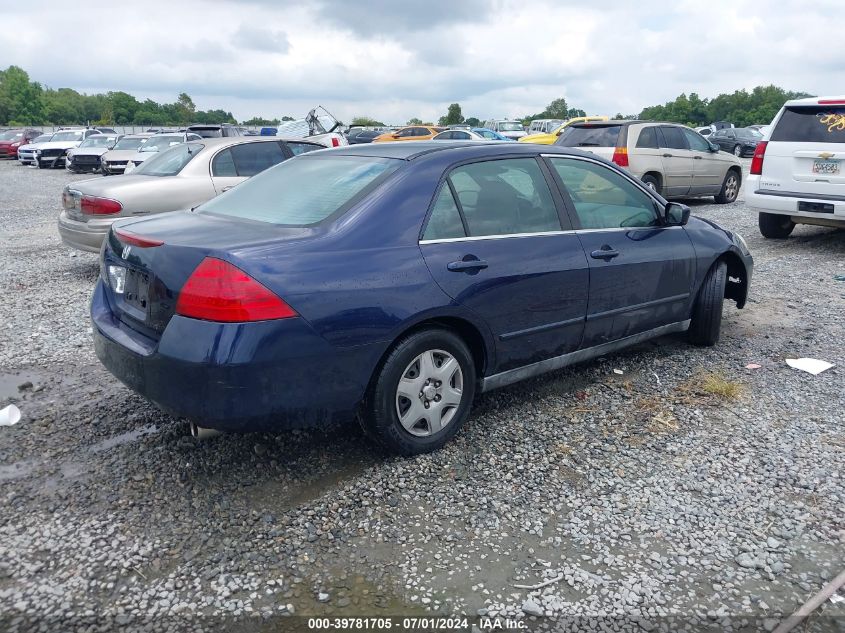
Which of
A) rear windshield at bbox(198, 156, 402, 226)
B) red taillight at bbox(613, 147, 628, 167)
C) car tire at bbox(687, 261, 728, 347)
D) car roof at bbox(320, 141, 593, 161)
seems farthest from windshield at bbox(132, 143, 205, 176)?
red taillight at bbox(613, 147, 628, 167)

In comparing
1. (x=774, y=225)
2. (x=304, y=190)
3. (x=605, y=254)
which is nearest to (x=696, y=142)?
(x=774, y=225)

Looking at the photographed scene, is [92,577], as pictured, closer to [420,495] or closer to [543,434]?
[420,495]

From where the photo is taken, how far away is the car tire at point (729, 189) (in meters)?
14.5

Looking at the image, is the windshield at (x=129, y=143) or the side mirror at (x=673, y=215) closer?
the side mirror at (x=673, y=215)

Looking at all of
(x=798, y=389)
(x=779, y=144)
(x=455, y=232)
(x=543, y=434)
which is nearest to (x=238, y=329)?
(x=455, y=232)

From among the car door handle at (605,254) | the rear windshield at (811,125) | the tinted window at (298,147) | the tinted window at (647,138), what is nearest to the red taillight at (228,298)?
the car door handle at (605,254)

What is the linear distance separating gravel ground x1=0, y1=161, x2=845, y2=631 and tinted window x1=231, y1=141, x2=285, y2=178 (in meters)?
4.15

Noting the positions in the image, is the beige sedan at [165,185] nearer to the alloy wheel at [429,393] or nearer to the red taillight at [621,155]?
the alloy wheel at [429,393]

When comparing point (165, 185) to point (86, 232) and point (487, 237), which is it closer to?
point (86, 232)

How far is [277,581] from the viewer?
2738 mm

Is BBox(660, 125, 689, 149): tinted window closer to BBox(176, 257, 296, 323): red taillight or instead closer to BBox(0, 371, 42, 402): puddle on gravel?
BBox(0, 371, 42, 402): puddle on gravel

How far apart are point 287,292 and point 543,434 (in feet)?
5.80

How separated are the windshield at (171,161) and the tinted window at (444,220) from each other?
17.6 feet

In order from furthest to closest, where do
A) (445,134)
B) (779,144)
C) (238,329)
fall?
1. (445,134)
2. (779,144)
3. (238,329)
